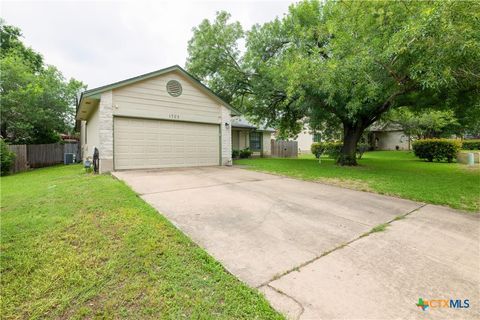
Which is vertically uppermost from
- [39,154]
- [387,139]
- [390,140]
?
[387,139]

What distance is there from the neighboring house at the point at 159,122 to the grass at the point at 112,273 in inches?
226

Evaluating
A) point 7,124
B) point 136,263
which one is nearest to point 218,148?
point 136,263

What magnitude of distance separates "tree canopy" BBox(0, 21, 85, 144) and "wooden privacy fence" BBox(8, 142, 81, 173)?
157cm

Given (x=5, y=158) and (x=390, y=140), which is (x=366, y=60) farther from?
(x=390, y=140)

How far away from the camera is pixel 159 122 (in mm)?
10062

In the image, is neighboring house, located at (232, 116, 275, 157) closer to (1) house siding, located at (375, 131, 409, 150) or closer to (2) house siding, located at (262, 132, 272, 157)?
(2) house siding, located at (262, 132, 272, 157)

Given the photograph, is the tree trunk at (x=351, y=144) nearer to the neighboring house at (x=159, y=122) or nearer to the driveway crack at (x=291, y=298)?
the neighboring house at (x=159, y=122)

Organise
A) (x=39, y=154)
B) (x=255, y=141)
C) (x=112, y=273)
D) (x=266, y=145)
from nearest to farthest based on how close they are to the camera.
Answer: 1. (x=112, y=273)
2. (x=39, y=154)
3. (x=255, y=141)
4. (x=266, y=145)

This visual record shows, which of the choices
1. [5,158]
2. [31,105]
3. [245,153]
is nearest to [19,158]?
[5,158]

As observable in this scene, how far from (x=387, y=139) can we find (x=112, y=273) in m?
32.6

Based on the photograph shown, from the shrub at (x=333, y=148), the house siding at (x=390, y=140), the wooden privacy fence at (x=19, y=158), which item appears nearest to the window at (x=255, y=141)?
the shrub at (x=333, y=148)

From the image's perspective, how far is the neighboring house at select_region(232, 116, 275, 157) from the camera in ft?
60.5

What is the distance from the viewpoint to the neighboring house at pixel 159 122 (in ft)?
29.1

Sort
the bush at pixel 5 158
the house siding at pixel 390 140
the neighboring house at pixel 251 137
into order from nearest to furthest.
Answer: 1. the bush at pixel 5 158
2. the neighboring house at pixel 251 137
3. the house siding at pixel 390 140
